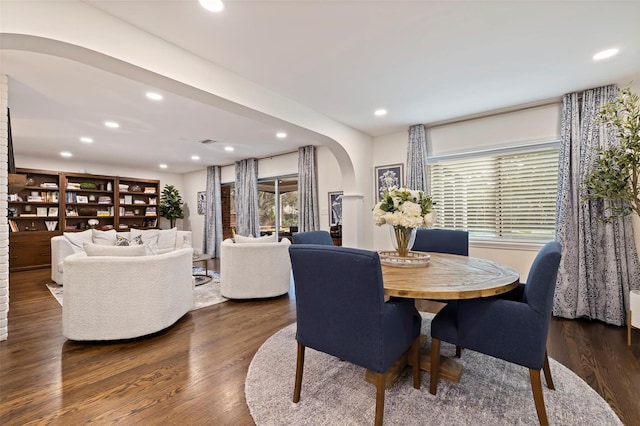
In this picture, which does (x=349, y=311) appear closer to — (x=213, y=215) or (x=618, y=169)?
(x=618, y=169)

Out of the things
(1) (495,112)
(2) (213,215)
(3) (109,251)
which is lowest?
(3) (109,251)

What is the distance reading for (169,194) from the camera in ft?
26.2

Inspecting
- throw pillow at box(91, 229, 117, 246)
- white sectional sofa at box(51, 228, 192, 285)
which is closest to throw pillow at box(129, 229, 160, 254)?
white sectional sofa at box(51, 228, 192, 285)

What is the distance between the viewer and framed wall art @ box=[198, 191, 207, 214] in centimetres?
787

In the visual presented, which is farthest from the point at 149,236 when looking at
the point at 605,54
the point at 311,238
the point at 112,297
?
the point at 605,54

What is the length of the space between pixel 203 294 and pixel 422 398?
3.15 metres

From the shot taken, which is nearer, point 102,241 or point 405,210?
point 405,210

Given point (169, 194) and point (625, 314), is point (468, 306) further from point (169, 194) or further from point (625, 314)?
point (169, 194)

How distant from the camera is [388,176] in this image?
15.2 ft

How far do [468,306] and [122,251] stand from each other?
2988 mm

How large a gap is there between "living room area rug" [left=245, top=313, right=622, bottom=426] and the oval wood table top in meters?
0.71

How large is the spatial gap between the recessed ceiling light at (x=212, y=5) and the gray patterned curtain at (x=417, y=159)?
10.3 feet

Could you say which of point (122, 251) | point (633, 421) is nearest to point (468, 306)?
point (633, 421)

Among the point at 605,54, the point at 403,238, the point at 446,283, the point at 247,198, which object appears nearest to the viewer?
the point at 446,283
